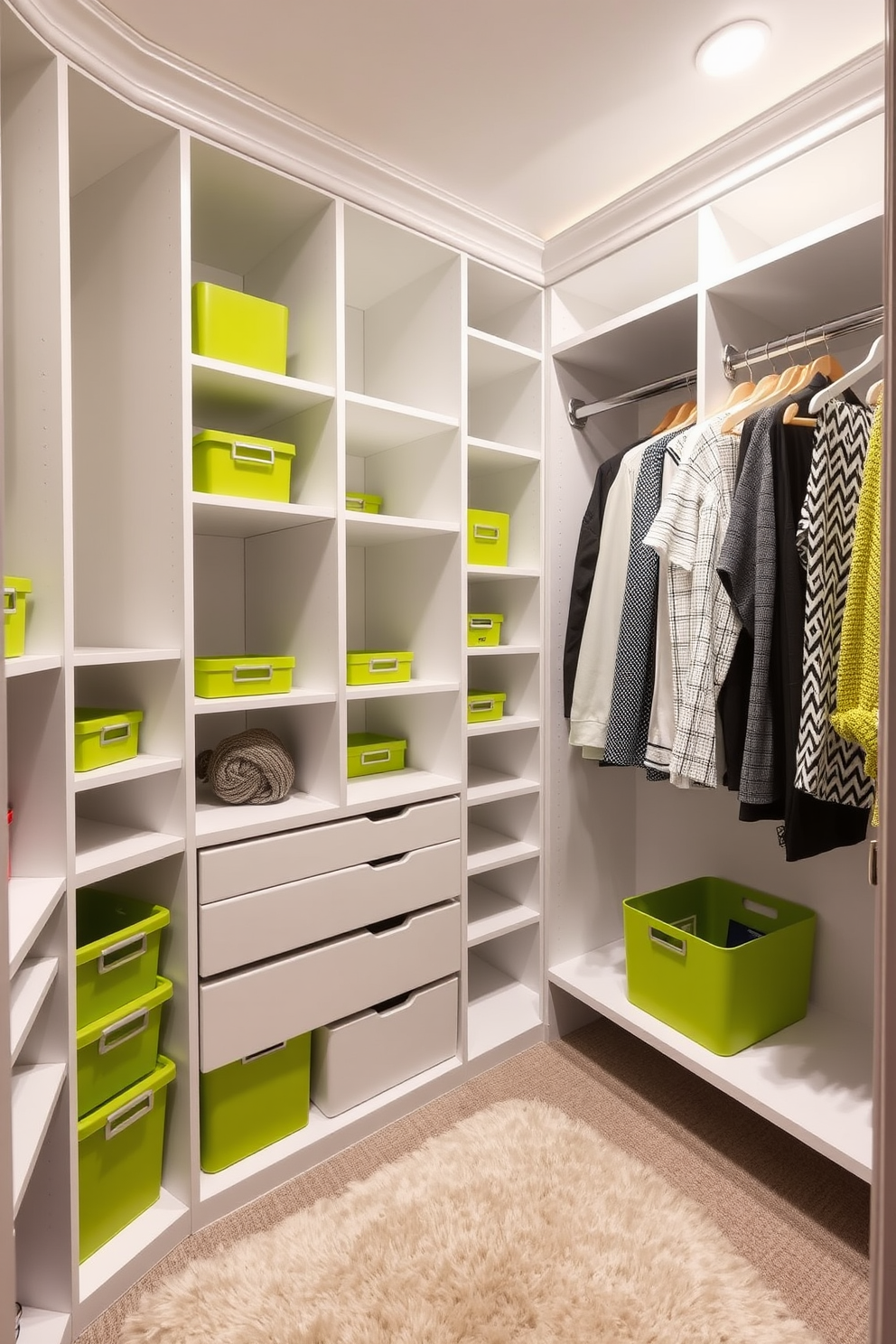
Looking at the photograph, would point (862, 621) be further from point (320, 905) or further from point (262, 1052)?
Result: point (262, 1052)

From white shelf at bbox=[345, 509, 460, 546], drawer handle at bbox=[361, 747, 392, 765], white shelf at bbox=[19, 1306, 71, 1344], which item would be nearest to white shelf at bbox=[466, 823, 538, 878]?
drawer handle at bbox=[361, 747, 392, 765]

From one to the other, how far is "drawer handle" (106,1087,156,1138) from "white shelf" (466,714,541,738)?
111 cm

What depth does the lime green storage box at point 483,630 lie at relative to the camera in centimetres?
218

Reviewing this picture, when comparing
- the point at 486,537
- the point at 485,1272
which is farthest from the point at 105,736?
the point at 485,1272

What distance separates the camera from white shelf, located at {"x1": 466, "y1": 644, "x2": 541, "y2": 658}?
2102 millimetres

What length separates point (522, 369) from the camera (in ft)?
7.45

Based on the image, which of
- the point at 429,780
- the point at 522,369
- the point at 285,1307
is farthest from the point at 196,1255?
the point at 522,369

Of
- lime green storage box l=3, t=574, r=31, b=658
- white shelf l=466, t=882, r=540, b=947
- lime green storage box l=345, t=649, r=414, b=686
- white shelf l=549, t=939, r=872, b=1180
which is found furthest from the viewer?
white shelf l=466, t=882, r=540, b=947

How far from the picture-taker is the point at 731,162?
169 centimetres

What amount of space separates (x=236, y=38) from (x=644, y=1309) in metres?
2.48

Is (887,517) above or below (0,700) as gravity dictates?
above

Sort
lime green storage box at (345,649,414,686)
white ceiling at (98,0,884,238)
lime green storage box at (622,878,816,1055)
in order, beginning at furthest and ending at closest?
lime green storage box at (345,649,414,686) → lime green storage box at (622,878,816,1055) → white ceiling at (98,0,884,238)

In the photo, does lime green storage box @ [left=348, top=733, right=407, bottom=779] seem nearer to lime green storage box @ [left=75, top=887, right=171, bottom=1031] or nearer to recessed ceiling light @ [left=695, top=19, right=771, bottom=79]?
lime green storage box @ [left=75, top=887, right=171, bottom=1031]

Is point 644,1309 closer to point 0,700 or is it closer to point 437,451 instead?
point 0,700
